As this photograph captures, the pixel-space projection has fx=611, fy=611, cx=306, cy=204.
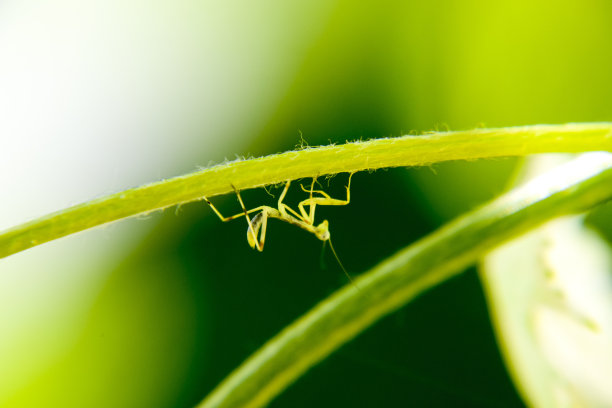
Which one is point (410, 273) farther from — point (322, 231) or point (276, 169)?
point (322, 231)

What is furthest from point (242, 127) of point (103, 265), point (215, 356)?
point (215, 356)

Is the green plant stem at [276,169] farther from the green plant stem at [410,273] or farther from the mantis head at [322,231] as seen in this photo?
the mantis head at [322,231]

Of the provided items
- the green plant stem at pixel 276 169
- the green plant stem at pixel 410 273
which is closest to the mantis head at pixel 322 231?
the green plant stem at pixel 410 273

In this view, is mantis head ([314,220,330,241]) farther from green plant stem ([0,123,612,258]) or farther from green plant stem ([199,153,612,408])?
green plant stem ([0,123,612,258])

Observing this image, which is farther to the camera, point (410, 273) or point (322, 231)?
point (322, 231)

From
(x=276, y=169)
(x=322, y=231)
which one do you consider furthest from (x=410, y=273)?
(x=322, y=231)

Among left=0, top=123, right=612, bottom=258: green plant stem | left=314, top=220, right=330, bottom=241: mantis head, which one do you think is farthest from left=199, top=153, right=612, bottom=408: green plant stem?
left=314, top=220, right=330, bottom=241: mantis head
